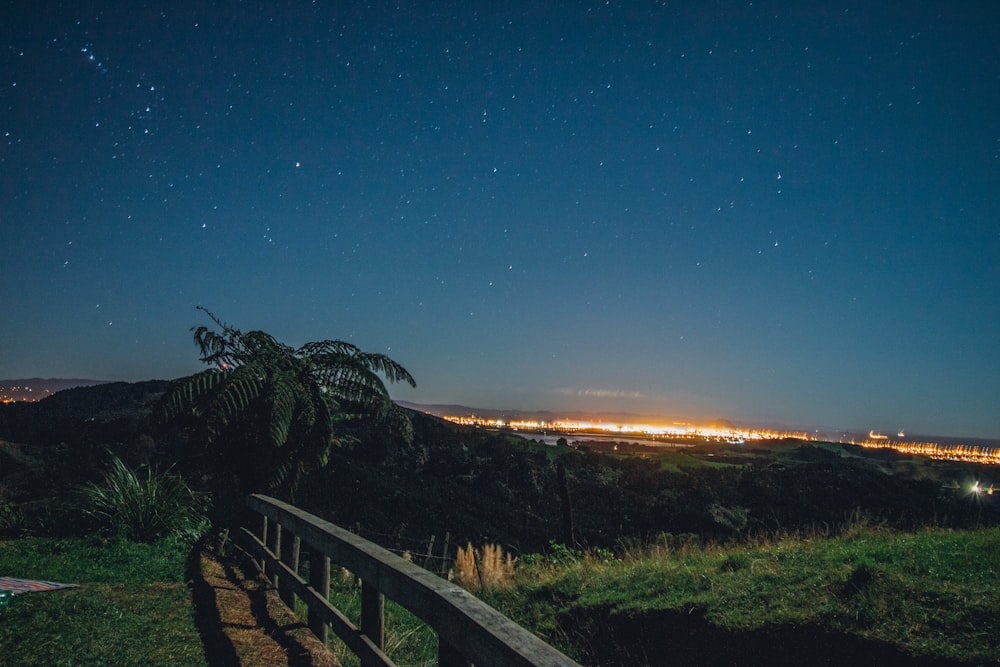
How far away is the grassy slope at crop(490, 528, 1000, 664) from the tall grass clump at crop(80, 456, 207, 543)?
472cm

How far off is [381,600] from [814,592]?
18.3 ft

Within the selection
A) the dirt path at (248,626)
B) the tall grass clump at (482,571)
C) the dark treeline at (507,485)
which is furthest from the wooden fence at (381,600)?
the dark treeline at (507,485)

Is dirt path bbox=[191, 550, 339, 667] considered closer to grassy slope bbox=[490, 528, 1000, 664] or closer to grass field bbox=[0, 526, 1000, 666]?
grass field bbox=[0, 526, 1000, 666]

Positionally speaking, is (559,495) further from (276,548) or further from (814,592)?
(276,548)

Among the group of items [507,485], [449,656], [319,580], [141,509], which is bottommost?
[507,485]

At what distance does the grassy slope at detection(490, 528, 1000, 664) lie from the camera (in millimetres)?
5129

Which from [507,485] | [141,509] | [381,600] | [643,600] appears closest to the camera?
[381,600]

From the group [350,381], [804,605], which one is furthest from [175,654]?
[804,605]

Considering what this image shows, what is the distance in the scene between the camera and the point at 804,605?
6.01 meters

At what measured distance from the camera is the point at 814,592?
6.29 metres

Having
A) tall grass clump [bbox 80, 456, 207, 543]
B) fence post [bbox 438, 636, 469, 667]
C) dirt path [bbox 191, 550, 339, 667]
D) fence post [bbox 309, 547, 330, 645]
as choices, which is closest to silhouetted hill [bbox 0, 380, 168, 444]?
tall grass clump [bbox 80, 456, 207, 543]

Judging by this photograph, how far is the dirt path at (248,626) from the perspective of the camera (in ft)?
12.8

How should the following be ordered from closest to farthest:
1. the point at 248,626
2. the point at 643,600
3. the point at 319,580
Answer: the point at 319,580, the point at 248,626, the point at 643,600

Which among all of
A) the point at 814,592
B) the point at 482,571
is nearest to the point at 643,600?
the point at 814,592
